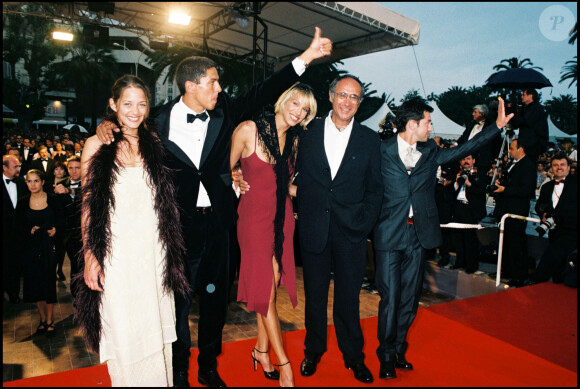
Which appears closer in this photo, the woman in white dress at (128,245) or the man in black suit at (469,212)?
the woman in white dress at (128,245)

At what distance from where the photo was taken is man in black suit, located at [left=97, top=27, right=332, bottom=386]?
8.56 feet

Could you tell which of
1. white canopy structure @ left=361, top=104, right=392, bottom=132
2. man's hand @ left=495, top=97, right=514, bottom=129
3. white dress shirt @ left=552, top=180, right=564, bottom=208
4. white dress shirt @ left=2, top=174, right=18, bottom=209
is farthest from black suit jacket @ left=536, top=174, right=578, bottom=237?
white canopy structure @ left=361, top=104, right=392, bottom=132

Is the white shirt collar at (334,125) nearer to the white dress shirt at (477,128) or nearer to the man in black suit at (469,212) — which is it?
the white dress shirt at (477,128)

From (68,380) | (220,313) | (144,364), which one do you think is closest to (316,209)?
(220,313)

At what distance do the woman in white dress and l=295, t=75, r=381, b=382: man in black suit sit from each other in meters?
0.98

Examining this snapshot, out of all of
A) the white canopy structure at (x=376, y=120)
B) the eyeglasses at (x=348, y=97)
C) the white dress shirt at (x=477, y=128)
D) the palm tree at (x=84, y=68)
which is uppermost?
the palm tree at (x=84, y=68)

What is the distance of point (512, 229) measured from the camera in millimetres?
5770

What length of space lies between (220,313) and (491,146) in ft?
17.7

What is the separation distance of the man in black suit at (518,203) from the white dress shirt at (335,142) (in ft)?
12.3

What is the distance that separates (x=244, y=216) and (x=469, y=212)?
16.1 ft

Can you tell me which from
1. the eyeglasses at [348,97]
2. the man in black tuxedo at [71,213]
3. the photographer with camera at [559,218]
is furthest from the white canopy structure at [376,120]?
the eyeglasses at [348,97]

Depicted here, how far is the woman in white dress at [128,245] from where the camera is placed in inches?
88.1

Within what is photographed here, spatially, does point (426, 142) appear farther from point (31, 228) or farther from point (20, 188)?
point (20, 188)

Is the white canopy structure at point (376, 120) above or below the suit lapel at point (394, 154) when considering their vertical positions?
above
